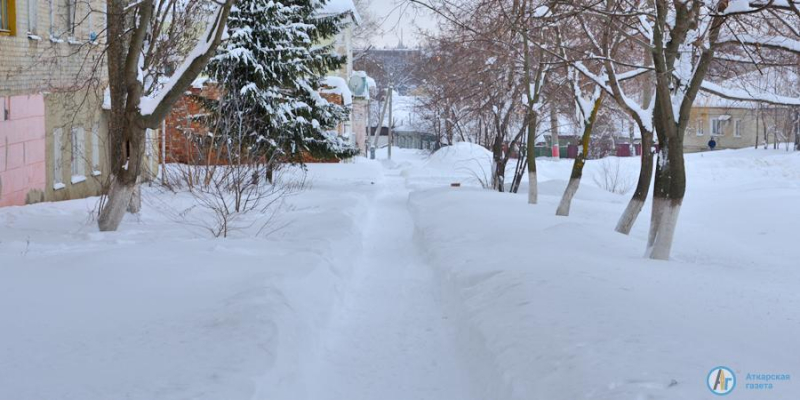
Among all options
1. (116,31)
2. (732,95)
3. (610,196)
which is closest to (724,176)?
(610,196)

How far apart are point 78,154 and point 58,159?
54.6 inches

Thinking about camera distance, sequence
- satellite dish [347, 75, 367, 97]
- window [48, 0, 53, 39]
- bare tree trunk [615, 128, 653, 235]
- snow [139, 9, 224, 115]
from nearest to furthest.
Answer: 1. snow [139, 9, 224, 115]
2. bare tree trunk [615, 128, 653, 235]
3. window [48, 0, 53, 39]
4. satellite dish [347, 75, 367, 97]

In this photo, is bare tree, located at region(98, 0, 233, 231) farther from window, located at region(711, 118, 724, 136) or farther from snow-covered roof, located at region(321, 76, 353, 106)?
window, located at region(711, 118, 724, 136)

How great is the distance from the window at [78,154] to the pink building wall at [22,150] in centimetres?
239

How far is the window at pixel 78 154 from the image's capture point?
2223 cm

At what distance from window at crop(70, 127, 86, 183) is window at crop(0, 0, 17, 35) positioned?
4.62m

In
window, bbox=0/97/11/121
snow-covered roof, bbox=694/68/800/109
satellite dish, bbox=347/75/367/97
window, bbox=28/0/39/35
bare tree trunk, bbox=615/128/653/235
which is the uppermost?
satellite dish, bbox=347/75/367/97

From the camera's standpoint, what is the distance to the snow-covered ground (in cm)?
598

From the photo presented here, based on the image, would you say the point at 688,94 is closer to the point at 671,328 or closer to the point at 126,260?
the point at 671,328

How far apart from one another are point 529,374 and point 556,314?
1.52 m

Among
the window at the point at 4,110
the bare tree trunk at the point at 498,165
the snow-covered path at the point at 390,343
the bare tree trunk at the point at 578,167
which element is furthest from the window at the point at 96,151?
the snow-covered path at the point at 390,343

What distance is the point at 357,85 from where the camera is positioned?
48156mm

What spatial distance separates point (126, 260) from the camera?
33.1ft

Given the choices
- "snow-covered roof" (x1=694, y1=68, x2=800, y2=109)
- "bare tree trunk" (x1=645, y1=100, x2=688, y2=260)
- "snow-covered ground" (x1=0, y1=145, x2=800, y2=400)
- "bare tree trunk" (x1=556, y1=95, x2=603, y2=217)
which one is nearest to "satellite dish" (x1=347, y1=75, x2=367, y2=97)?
"snow-covered roof" (x1=694, y1=68, x2=800, y2=109)
